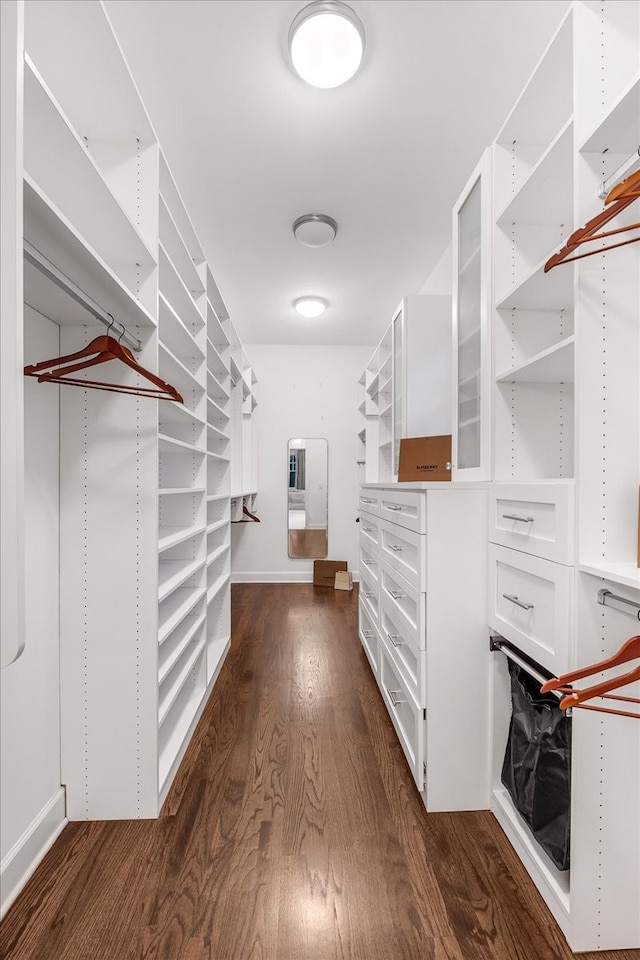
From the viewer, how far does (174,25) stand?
1648 millimetres

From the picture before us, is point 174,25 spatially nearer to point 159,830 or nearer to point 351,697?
point 159,830

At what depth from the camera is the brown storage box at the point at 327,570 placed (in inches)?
202

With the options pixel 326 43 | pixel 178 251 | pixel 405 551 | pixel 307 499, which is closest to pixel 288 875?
pixel 405 551

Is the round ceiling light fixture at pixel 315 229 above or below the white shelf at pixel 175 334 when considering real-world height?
above

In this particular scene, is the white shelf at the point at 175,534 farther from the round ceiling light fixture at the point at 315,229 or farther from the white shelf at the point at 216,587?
the round ceiling light fixture at the point at 315,229

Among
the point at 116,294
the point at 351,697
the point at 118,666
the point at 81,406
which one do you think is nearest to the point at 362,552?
the point at 351,697

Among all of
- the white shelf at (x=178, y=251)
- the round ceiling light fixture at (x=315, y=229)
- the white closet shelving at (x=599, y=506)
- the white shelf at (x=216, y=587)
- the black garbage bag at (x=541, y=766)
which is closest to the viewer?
the white closet shelving at (x=599, y=506)

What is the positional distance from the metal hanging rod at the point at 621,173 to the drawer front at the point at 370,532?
5.58 ft

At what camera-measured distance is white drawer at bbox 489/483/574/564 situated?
113 cm

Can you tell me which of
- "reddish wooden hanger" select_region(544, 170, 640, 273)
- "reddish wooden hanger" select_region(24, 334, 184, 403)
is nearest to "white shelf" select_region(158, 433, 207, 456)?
"reddish wooden hanger" select_region(24, 334, 184, 403)

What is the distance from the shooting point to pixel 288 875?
1.29 meters

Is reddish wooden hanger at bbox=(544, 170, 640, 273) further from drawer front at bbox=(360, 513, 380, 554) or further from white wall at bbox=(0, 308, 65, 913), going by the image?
drawer front at bbox=(360, 513, 380, 554)

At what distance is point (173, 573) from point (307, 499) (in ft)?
11.0

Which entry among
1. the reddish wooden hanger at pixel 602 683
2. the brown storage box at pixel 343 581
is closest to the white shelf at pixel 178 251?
the reddish wooden hanger at pixel 602 683
